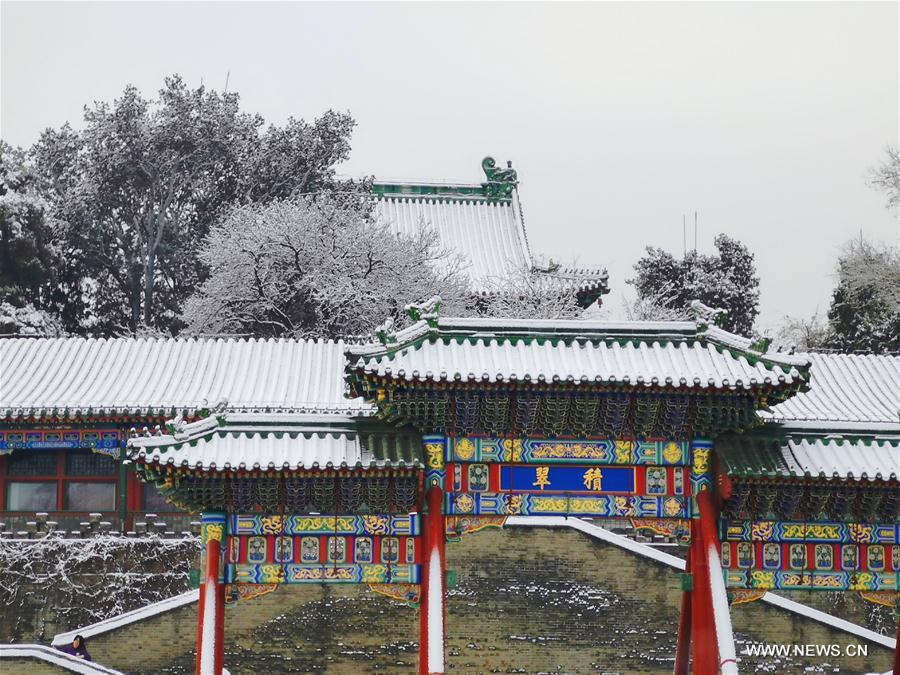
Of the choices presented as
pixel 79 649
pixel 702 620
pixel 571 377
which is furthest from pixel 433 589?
pixel 79 649

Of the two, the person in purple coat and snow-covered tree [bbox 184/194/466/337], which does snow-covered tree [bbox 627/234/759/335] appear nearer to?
snow-covered tree [bbox 184/194/466/337]

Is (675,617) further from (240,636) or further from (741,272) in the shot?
(741,272)

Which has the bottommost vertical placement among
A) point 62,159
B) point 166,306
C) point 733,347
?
point 733,347

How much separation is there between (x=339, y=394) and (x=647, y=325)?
31.7 feet

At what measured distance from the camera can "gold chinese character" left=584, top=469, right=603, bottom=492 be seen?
45.5 ft

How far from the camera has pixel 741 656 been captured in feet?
65.6

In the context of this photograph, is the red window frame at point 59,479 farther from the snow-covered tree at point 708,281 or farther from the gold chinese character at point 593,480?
the snow-covered tree at point 708,281

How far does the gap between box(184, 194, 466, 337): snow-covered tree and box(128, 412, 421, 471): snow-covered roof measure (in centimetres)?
1452

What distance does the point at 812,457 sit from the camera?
13766 mm

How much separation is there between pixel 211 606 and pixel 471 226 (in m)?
22.9

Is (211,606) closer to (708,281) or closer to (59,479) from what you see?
(59,479)

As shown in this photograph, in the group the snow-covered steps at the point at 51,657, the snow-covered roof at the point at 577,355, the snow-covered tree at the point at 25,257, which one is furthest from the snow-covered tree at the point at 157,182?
the snow-covered roof at the point at 577,355

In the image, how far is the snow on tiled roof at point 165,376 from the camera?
71.8 feet

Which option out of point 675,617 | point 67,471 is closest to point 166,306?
point 67,471
